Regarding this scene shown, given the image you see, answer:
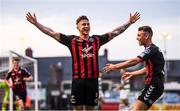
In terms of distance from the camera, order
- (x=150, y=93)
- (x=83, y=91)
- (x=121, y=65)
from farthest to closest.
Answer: (x=83, y=91)
(x=150, y=93)
(x=121, y=65)

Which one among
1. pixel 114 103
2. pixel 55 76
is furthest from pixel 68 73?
pixel 114 103

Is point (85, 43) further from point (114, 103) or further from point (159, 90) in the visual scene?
point (114, 103)

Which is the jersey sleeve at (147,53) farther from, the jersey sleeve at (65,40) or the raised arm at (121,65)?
the jersey sleeve at (65,40)

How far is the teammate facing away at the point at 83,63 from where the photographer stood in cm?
991

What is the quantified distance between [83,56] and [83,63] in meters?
0.12

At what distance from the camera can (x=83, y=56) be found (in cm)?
993

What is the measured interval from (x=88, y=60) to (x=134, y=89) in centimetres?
4530

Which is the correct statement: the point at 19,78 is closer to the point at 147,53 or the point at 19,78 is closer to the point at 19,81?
the point at 19,81

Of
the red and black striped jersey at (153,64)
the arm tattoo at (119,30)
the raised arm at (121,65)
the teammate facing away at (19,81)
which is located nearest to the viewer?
the raised arm at (121,65)

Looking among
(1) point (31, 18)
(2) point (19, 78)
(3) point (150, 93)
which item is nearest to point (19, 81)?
(2) point (19, 78)

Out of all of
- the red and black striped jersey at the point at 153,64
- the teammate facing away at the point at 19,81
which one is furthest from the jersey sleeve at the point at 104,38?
the teammate facing away at the point at 19,81

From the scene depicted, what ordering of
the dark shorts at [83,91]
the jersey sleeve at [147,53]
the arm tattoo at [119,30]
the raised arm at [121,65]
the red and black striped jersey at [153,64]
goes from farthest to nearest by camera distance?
the arm tattoo at [119,30]
the dark shorts at [83,91]
the red and black striped jersey at [153,64]
the jersey sleeve at [147,53]
the raised arm at [121,65]

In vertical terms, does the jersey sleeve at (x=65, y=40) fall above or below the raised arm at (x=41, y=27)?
below

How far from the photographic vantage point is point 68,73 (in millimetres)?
57812
